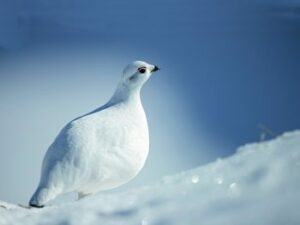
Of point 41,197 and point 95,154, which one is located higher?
point 95,154

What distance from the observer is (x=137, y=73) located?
1.31 m

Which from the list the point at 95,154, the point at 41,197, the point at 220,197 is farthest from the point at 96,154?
the point at 220,197

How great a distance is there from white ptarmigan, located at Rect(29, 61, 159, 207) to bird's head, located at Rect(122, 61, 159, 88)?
0.08m

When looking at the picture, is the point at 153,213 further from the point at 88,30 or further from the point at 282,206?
the point at 88,30

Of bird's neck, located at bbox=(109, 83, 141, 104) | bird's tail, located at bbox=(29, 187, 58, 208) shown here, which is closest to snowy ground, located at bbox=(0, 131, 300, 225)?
bird's tail, located at bbox=(29, 187, 58, 208)

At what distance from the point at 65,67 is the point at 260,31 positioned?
0.48 m

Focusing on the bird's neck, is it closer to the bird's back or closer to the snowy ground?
the bird's back

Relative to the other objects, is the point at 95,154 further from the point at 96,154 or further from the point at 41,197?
the point at 41,197

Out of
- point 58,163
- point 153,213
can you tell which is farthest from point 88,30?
point 153,213

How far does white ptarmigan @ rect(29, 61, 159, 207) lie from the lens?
3.54 feet

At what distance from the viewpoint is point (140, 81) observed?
1.32 meters

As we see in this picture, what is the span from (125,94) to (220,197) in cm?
63

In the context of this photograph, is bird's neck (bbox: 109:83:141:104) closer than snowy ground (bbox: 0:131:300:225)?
No

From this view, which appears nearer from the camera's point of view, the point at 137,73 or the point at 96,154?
the point at 96,154
